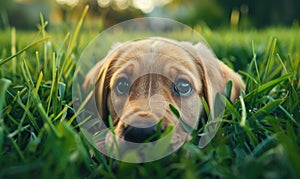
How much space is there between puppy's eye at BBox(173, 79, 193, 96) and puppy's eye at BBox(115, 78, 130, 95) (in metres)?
0.31

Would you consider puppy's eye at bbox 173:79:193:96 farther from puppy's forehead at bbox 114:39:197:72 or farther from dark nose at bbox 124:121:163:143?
dark nose at bbox 124:121:163:143

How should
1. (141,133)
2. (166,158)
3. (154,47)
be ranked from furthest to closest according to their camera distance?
(154,47), (141,133), (166,158)

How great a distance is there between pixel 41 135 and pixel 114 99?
96 centimetres

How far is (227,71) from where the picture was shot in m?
3.16

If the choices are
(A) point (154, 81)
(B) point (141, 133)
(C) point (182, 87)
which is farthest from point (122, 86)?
(B) point (141, 133)

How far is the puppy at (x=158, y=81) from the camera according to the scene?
257 centimetres

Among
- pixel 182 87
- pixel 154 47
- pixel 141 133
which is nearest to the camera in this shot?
pixel 141 133

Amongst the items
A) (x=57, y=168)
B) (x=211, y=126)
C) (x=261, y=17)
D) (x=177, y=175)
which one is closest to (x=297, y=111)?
(x=211, y=126)

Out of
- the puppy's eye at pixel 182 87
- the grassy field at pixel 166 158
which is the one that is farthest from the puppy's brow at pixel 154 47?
the grassy field at pixel 166 158

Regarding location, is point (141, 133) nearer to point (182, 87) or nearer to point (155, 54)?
point (182, 87)

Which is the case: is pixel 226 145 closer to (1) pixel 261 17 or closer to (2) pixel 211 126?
(2) pixel 211 126

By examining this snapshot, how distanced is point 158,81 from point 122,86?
0.25 metres

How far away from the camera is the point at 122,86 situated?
2.82m

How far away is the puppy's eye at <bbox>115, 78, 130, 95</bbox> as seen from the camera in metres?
2.78
